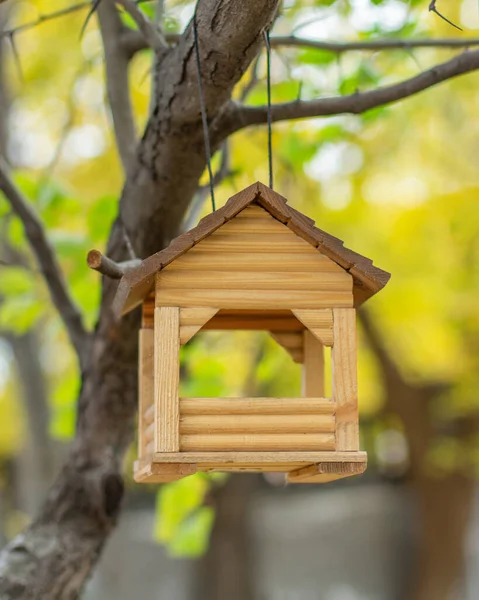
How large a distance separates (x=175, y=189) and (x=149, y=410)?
0.70 m

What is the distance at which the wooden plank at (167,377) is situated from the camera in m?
1.60

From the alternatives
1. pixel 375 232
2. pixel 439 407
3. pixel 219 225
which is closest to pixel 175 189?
pixel 219 225

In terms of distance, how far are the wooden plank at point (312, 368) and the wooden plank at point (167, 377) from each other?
570 mm

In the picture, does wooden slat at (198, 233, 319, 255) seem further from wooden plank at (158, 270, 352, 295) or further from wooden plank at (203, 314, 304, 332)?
wooden plank at (203, 314, 304, 332)

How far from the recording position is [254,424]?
64.6 inches

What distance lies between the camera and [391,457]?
980 cm

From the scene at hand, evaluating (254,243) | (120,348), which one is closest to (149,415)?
A: (254,243)

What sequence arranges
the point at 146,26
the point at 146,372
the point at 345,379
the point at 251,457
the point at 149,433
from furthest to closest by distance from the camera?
1. the point at 146,26
2. the point at 146,372
3. the point at 149,433
4. the point at 345,379
5. the point at 251,457

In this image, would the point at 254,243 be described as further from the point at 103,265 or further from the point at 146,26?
→ the point at 146,26

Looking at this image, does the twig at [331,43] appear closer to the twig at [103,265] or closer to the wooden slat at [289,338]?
the wooden slat at [289,338]

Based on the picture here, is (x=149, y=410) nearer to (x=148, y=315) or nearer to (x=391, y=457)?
(x=148, y=315)

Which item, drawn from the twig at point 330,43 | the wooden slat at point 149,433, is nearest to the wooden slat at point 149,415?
the wooden slat at point 149,433

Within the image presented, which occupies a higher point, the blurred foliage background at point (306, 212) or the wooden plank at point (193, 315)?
the blurred foliage background at point (306, 212)

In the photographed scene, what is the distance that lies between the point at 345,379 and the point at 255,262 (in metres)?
0.29
